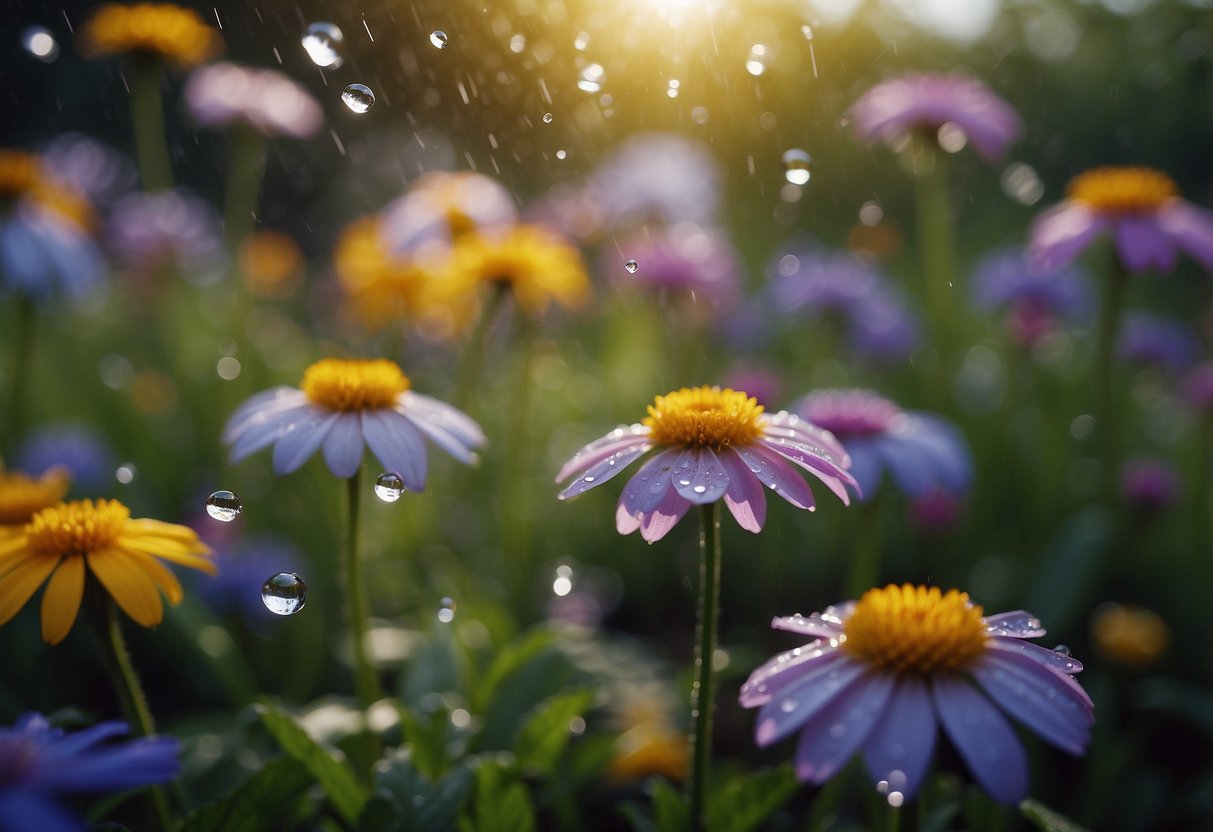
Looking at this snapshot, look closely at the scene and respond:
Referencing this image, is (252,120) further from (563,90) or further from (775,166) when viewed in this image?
(775,166)

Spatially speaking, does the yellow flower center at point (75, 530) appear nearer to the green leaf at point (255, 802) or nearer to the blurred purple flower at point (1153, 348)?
the green leaf at point (255, 802)

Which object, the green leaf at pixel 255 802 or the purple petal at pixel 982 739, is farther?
the green leaf at pixel 255 802

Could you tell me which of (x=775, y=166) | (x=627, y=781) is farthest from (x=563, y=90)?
(x=775, y=166)

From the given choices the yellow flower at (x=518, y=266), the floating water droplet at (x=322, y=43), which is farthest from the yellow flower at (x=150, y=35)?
the floating water droplet at (x=322, y=43)

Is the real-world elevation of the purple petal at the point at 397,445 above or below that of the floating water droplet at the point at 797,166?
below

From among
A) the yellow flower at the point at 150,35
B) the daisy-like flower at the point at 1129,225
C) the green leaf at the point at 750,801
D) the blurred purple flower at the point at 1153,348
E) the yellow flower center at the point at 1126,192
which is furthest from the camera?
the blurred purple flower at the point at 1153,348

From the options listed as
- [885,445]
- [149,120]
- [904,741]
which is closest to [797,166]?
[885,445]

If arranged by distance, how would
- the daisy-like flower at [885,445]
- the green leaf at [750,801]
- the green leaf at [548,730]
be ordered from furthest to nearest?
1. the daisy-like flower at [885,445]
2. the green leaf at [548,730]
3. the green leaf at [750,801]
